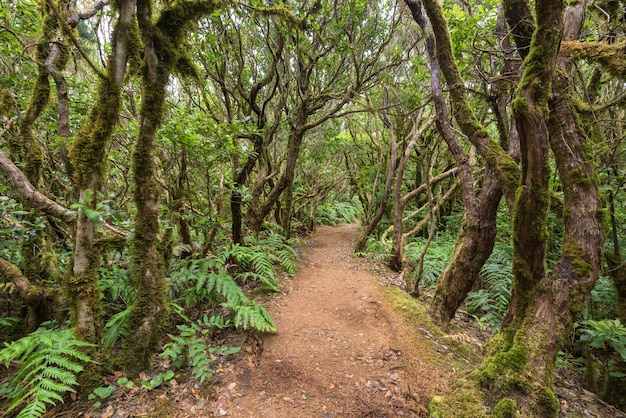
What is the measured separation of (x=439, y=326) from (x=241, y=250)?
3639mm

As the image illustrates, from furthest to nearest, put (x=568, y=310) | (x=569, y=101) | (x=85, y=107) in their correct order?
(x=85, y=107)
(x=569, y=101)
(x=568, y=310)

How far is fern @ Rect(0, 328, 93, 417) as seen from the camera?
197cm

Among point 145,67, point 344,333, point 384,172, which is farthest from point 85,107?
point 384,172

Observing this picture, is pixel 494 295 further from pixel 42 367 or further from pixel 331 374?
pixel 42 367

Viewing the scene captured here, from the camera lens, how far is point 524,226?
2.73m

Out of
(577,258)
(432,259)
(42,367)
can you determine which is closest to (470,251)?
(577,258)

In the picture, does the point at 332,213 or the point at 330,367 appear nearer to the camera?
the point at 330,367

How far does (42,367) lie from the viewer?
209cm

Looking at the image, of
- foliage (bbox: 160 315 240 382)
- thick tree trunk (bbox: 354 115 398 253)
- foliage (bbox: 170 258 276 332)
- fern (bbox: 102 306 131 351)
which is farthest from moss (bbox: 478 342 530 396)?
thick tree trunk (bbox: 354 115 398 253)

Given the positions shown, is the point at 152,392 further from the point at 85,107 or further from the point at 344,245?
the point at 344,245

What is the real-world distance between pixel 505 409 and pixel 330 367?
1.73m

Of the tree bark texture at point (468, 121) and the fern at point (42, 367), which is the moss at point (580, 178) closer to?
the tree bark texture at point (468, 121)

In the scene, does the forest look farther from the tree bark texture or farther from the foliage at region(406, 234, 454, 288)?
the foliage at region(406, 234, 454, 288)

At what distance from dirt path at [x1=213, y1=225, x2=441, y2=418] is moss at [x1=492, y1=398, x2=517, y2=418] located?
65 cm
